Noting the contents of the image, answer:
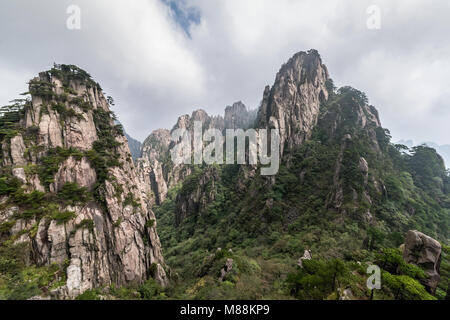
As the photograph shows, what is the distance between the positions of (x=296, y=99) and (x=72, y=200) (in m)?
53.6

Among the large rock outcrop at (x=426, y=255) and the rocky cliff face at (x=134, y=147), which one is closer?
the large rock outcrop at (x=426, y=255)

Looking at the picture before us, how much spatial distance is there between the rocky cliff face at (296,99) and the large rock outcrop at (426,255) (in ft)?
102

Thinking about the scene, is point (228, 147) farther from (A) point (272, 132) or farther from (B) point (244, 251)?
(B) point (244, 251)

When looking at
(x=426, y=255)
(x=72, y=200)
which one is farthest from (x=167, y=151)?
(x=426, y=255)

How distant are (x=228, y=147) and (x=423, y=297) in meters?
56.3

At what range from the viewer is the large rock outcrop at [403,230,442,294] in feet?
34.9

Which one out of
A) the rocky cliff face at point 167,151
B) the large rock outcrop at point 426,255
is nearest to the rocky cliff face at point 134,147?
the rocky cliff face at point 167,151

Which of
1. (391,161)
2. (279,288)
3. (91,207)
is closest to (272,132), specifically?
(391,161)

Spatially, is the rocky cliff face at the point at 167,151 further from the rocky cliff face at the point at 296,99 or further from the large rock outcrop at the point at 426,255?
the large rock outcrop at the point at 426,255

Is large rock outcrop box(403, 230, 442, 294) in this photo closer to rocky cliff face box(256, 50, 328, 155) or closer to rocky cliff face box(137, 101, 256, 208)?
rocky cliff face box(256, 50, 328, 155)

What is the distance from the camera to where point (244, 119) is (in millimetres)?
102562

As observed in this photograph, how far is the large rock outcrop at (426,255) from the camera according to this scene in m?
10.6

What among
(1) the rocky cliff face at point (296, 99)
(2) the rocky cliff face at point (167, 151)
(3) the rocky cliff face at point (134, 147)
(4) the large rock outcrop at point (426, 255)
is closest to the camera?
(4) the large rock outcrop at point (426, 255)

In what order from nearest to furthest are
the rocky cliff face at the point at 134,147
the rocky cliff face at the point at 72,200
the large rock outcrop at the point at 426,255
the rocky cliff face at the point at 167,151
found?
the large rock outcrop at the point at 426,255 → the rocky cliff face at the point at 72,200 → the rocky cliff face at the point at 167,151 → the rocky cliff face at the point at 134,147
